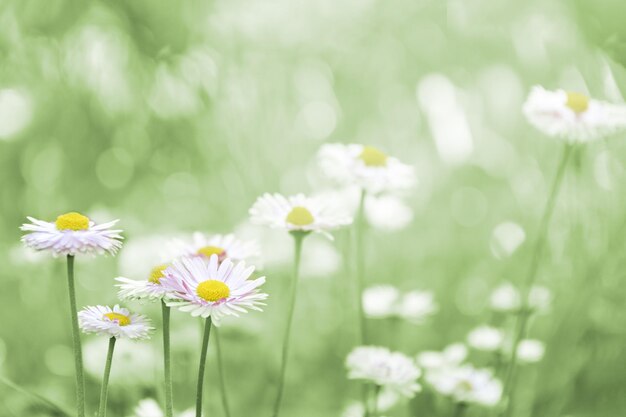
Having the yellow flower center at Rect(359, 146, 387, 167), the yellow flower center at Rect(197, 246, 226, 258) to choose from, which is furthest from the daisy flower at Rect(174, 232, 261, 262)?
the yellow flower center at Rect(359, 146, 387, 167)

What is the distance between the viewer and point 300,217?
0.65m

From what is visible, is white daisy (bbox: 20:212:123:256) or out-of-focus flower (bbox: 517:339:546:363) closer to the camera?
white daisy (bbox: 20:212:123:256)

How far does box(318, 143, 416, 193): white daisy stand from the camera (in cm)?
79

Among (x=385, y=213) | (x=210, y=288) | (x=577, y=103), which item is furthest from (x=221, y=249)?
(x=385, y=213)

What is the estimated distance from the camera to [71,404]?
3.32 ft

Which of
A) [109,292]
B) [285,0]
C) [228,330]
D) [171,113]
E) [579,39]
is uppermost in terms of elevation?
[285,0]

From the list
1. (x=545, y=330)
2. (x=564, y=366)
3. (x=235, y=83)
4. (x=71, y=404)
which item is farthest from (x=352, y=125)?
(x=71, y=404)

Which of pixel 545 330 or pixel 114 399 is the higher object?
pixel 545 330

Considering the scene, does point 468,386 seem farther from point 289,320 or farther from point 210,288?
point 210,288

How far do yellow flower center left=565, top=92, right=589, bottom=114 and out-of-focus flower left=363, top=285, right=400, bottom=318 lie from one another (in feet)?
1.02

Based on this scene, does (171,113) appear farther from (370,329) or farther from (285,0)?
(370,329)

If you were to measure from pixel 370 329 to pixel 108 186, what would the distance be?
607mm

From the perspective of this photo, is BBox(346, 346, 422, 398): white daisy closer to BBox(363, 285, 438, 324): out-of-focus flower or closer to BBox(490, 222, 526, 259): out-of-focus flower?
BBox(363, 285, 438, 324): out-of-focus flower

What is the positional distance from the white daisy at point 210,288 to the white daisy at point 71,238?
0.04m
